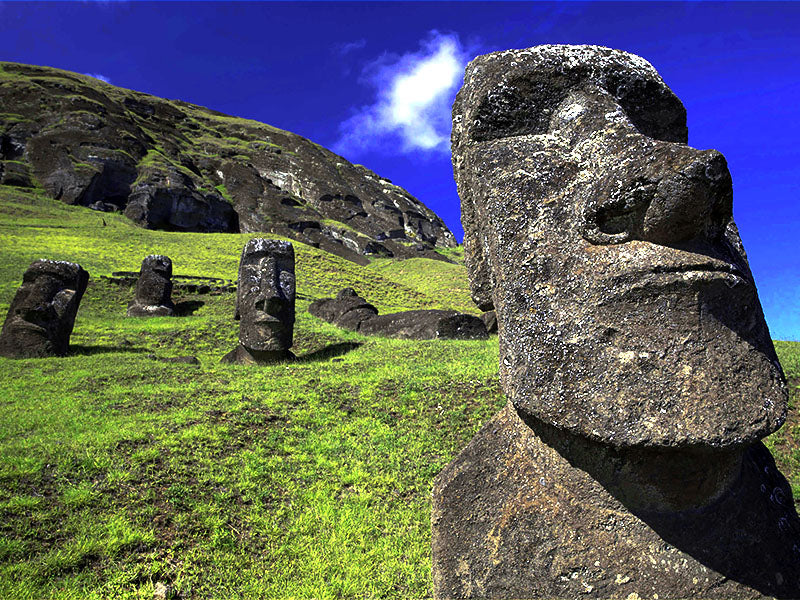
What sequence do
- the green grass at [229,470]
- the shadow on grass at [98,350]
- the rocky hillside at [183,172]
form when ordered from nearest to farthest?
the green grass at [229,470] → the shadow on grass at [98,350] → the rocky hillside at [183,172]

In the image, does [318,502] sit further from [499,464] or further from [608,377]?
[608,377]

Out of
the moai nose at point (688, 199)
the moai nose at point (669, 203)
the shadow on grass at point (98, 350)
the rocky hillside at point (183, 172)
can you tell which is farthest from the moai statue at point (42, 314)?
the rocky hillside at point (183, 172)

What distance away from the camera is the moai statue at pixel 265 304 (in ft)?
35.8

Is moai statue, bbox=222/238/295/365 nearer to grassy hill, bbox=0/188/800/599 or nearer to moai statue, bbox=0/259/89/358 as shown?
grassy hill, bbox=0/188/800/599

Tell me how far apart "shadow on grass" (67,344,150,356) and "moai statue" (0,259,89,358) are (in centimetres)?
35

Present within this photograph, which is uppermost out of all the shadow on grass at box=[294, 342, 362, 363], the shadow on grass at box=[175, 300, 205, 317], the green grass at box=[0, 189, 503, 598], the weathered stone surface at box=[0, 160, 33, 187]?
the weathered stone surface at box=[0, 160, 33, 187]

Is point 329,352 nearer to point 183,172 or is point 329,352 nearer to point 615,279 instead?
point 615,279

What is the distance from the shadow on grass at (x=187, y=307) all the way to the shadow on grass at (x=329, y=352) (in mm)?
8812

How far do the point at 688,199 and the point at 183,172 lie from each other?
67286 mm

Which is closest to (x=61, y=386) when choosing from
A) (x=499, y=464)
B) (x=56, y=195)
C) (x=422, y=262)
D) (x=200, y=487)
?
(x=200, y=487)

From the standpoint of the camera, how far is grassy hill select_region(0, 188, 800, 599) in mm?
3691

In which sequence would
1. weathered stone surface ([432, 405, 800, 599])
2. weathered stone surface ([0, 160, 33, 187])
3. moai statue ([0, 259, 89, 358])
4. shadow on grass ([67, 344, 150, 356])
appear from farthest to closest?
weathered stone surface ([0, 160, 33, 187])
shadow on grass ([67, 344, 150, 356])
moai statue ([0, 259, 89, 358])
weathered stone surface ([432, 405, 800, 599])

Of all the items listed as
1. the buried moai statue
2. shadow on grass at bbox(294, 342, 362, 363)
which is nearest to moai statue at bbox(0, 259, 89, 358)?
shadow on grass at bbox(294, 342, 362, 363)

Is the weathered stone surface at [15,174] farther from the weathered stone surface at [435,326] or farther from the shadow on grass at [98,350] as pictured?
the weathered stone surface at [435,326]
